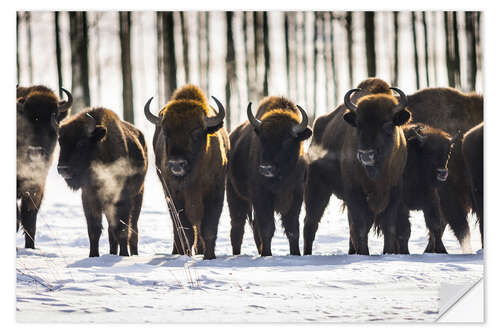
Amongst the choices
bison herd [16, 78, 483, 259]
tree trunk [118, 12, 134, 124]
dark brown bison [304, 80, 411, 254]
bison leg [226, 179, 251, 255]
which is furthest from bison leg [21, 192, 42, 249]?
dark brown bison [304, 80, 411, 254]

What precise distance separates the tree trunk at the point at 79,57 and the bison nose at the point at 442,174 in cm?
315

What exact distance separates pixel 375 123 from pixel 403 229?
968 millimetres

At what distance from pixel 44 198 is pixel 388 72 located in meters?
3.09

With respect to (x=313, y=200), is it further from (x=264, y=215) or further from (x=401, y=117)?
(x=401, y=117)

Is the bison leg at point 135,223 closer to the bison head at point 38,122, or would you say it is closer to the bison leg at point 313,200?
the bison head at point 38,122

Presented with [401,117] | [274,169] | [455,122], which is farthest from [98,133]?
[455,122]

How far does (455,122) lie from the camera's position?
28.5 ft

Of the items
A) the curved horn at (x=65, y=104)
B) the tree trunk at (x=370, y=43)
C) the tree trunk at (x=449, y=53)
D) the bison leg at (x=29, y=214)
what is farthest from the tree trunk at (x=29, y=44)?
the tree trunk at (x=449, y=53)

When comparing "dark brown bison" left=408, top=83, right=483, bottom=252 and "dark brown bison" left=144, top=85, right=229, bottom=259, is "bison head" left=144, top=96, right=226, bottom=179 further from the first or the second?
"dark brown bison" left=408, top=83, right=483, bottom=252

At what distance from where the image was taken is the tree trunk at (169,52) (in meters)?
8.16

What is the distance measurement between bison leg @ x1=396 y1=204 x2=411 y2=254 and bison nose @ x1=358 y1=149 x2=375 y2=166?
56 cm

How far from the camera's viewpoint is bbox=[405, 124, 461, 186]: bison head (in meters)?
8.59
